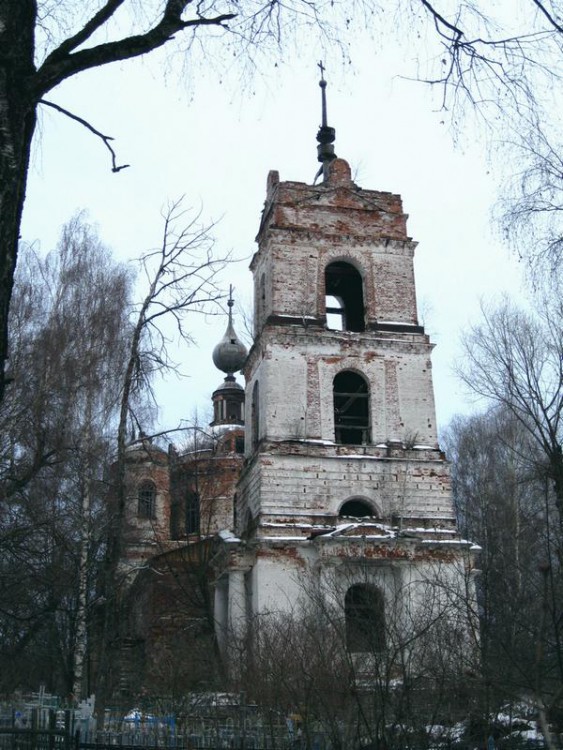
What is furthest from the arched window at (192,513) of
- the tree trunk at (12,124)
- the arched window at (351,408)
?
the tree trunk at (12,124)

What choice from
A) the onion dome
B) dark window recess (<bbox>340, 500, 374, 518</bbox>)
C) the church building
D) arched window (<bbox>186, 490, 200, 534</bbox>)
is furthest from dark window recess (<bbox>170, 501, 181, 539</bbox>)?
dark window recess (<bbox>340, 500, 374, 518</bbox>)

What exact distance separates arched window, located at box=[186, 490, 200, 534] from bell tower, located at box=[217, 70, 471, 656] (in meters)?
9.08

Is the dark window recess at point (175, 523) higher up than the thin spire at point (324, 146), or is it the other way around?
the thin spire at point (324, 146)

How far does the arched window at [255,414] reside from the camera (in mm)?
22734

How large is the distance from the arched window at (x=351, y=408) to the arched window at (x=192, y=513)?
33.8 ft

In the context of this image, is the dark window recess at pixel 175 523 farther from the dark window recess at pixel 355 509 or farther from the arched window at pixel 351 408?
the dark window recess at pixel 355 509

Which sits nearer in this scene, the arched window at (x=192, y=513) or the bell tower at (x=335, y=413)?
the bell tower at (x=335, y=413)

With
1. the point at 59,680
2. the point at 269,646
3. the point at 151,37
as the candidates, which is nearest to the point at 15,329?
the point at 269,646

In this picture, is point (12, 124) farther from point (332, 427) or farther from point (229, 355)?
point (229, 355)

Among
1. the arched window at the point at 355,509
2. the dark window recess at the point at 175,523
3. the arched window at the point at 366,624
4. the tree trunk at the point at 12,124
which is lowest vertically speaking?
the arched window at the point at 366,624

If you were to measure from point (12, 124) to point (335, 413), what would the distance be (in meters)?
18.8

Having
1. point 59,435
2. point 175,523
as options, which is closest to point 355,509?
point 59,435

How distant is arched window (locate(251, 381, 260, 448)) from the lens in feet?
74.6

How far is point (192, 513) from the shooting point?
3409 cm
